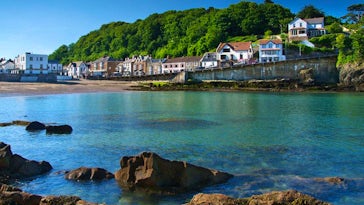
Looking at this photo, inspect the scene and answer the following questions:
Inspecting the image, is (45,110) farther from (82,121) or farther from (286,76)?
(286,76)

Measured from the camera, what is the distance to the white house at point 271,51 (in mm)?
89812

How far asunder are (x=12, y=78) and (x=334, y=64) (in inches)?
2879

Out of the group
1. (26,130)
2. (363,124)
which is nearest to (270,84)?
(363,124)

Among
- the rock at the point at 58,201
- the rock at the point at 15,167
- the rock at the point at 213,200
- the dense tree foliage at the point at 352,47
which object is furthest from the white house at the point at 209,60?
the rock at the point at 58,201

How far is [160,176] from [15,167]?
653 cm

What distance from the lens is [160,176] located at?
46.9 ft

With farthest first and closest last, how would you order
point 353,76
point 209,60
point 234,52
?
1. point 209,60
2. point 234,52
3. point 353,76

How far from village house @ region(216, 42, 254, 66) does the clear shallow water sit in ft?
189

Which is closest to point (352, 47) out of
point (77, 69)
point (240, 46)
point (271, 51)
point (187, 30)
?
point (271, 51)

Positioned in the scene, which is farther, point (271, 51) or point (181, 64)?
point (181, 64)

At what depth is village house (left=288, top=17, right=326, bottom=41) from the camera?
10081 centimetres

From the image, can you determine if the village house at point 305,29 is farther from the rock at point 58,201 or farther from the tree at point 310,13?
the rock at point 58,201

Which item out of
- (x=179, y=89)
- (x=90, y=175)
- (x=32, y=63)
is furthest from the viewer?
(x=32, y=63)

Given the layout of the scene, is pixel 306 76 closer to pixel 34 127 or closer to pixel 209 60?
pixel 209 60
